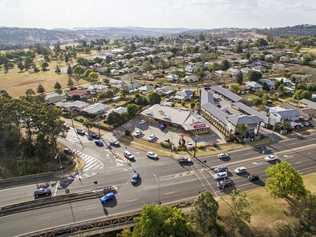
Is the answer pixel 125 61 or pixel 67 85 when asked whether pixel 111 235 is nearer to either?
pixel 67 85

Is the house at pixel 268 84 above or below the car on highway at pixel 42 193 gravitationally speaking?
above

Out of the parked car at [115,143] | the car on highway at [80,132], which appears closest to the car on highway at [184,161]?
the parked car at [115,143]

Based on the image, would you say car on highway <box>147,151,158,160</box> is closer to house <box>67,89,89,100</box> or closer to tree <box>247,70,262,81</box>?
house <box>67,89,89,100</box>

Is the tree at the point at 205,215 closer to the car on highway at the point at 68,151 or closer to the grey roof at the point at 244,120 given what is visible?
the grey roof at the point at 244,120

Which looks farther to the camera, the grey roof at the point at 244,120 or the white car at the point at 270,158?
the grey roof at the point at 244,120

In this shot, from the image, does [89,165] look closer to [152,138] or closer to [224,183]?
[152,138]

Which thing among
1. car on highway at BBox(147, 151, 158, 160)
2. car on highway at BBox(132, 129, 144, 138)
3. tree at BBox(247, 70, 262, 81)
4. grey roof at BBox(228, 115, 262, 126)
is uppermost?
tree at BBox(247, 70, 262, 81)

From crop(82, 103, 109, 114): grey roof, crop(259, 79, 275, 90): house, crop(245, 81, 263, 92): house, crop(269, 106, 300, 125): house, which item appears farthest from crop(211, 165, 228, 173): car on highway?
crop(259, 79, 275, 90): house
